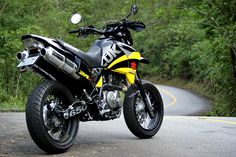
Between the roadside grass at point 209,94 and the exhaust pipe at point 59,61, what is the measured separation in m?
21.6

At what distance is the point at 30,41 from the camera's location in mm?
4961

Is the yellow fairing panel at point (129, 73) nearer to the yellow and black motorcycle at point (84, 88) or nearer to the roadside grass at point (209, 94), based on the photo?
the yellow and black motorcycle at point (84, 88)

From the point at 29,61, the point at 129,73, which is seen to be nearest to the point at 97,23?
the point at 129,73

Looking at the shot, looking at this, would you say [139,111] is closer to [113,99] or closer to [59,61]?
[113,99]

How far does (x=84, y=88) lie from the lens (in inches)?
223

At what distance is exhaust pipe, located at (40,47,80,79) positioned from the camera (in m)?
4.91

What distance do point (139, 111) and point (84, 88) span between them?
53.3 inches

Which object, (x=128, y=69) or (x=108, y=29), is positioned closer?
(x=128, y=69)

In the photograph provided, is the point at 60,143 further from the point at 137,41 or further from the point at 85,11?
the point at 137,41

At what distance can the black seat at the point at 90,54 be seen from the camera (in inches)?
209

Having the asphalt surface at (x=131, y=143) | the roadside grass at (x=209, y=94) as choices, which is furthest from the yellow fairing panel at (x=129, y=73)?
the roadside grass at (x=209, y=94)

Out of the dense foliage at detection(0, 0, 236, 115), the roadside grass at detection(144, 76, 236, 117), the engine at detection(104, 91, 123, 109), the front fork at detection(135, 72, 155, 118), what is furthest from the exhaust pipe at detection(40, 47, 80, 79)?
the roadside grass at detection(144, 76, 236, 117)

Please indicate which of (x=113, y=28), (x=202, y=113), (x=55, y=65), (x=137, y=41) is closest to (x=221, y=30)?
(x=202, y=113)

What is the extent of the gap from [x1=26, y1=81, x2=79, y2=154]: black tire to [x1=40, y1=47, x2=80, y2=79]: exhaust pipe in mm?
205
